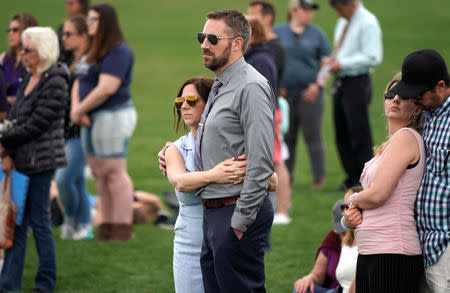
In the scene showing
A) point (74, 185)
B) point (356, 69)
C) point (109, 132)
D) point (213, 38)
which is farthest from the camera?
point (356, 69)

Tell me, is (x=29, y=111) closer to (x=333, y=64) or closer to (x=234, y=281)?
(x=234, y=281)

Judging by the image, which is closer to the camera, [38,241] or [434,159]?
[434,159]

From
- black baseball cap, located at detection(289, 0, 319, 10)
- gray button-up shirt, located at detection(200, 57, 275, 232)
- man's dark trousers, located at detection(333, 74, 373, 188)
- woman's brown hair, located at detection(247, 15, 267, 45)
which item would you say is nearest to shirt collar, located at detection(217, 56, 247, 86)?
gray button-up shirt, located at detection(200, 57, 275, 232)

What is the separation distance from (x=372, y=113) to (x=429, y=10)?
14492 mm

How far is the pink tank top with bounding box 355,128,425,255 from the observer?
4.44 meters

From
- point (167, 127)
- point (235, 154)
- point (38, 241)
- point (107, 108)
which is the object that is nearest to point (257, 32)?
point (107, 108)

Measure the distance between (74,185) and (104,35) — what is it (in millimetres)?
1632

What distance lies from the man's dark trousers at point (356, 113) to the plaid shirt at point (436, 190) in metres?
5.62

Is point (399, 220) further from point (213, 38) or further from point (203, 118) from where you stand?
point (213, 38)

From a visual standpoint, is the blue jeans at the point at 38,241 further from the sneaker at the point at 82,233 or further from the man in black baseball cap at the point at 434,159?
the man in black baseball cap at the point at 434,159

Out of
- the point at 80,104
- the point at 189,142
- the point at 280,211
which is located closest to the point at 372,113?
the point at 280,211

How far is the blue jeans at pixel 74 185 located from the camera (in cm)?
877

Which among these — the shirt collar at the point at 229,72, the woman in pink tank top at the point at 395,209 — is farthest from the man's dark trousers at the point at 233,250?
the shirt collar at the point at 229,72

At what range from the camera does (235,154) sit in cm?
455
